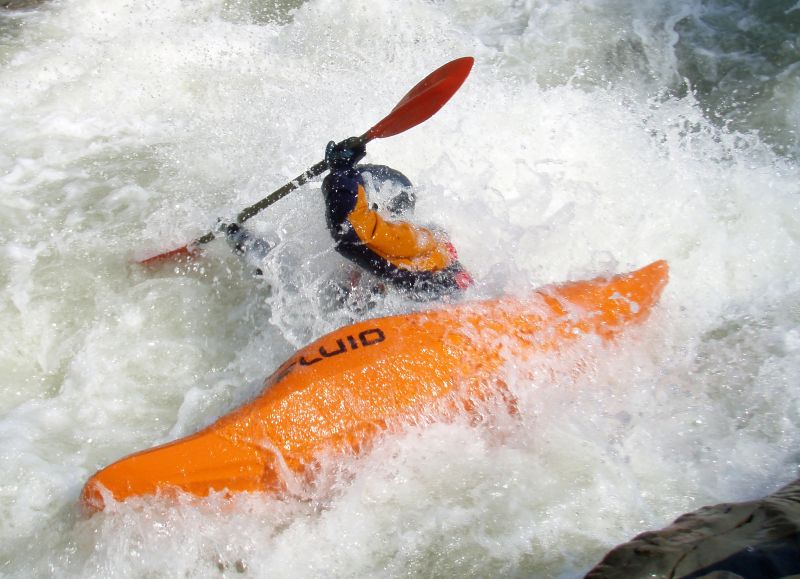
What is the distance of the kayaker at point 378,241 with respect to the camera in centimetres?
248

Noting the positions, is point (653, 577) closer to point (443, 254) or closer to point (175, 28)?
point (443, 254)

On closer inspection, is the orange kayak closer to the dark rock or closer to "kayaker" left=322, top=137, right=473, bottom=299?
"kayaker" left=322, top=137, right=473, bottom=299

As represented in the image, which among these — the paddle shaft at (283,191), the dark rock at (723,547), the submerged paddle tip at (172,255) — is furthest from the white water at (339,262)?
the dark rock at (723,547)

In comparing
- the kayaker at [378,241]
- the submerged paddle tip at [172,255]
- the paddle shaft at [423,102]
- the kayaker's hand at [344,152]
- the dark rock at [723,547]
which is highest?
the paddle shaft at [423,102]

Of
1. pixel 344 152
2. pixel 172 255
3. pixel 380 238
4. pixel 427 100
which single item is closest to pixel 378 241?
pixel 380 238

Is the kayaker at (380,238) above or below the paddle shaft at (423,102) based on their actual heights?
below

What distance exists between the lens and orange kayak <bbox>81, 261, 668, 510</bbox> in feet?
6.95

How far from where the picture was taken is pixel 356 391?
225 cm

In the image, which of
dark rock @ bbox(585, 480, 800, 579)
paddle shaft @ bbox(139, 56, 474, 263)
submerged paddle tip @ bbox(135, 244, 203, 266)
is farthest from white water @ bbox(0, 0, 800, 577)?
paddle shaft @ bbox(139, 56, 474, 263)

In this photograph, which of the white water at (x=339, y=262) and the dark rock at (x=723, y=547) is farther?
the white water at (x=339, y=262)

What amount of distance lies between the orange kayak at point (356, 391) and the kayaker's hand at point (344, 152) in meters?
0.62

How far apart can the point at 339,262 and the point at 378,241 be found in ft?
1.49

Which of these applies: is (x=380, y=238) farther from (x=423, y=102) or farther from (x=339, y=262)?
(x=423, y=102)

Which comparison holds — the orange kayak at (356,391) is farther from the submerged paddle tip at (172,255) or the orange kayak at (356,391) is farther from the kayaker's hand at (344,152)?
the submerged paddle tip at (172,255)
